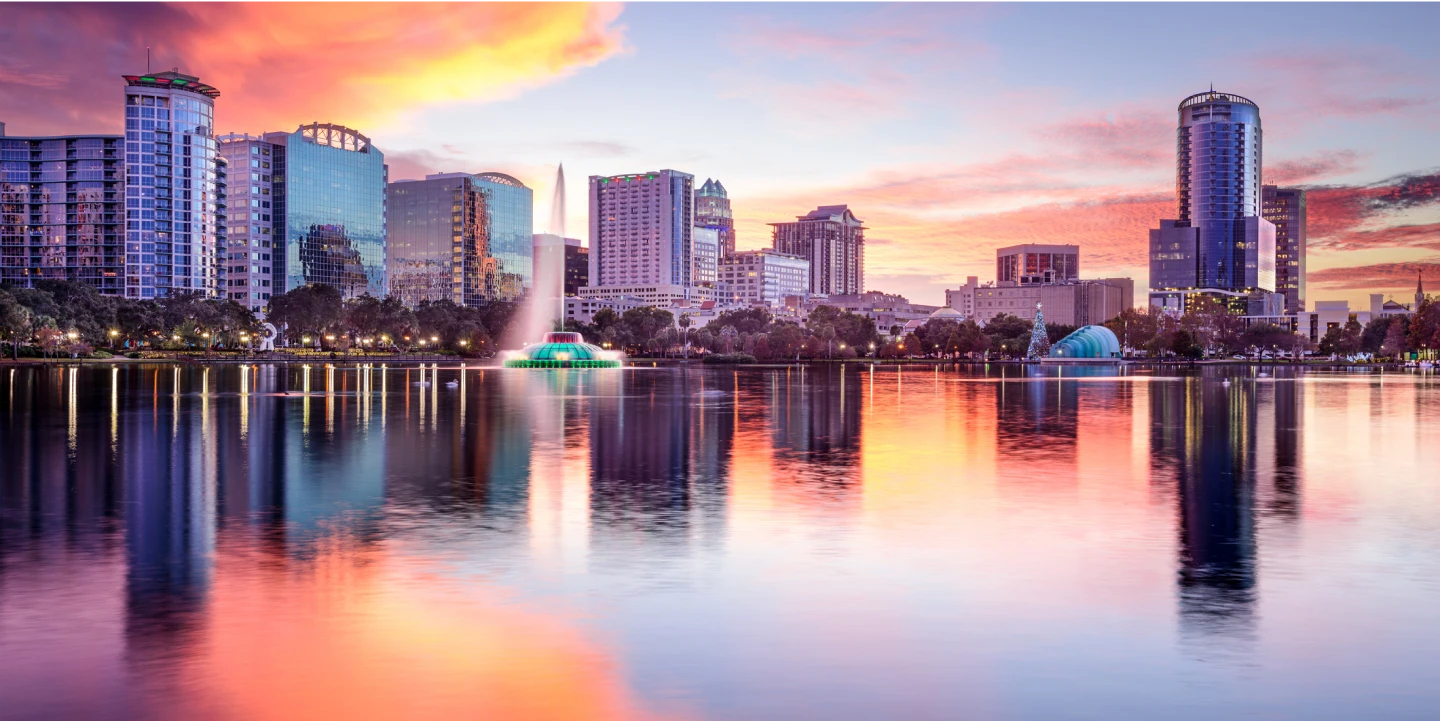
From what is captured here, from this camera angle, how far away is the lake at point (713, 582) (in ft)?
30.8

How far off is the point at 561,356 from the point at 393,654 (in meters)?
117

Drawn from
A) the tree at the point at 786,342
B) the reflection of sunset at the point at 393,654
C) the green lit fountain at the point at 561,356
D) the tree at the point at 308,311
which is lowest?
the reflection of sunset at the point at 393,654

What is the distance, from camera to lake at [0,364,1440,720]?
938 cm

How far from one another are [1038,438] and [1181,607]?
22.5 meters

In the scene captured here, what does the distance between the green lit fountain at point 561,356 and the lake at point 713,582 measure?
3733 inches

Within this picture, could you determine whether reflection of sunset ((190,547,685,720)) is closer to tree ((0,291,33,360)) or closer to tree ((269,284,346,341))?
tree ((0,291,33,360))

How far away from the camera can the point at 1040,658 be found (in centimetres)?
1033

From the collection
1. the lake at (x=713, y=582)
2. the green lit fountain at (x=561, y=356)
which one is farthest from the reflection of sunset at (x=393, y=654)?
the green lit fountain at (x=561, y=356)

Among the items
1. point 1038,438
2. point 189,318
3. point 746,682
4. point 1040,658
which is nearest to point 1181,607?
point 1040,658

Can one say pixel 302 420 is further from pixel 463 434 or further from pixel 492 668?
→ pixel 492 668

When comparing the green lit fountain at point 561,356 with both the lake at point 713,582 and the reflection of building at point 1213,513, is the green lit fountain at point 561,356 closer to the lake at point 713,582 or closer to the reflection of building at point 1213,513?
the reflection of building at point 1213,513

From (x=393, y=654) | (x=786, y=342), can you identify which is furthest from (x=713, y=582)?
(x=786, y=342)

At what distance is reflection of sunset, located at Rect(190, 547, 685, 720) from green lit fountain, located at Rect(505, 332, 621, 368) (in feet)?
369

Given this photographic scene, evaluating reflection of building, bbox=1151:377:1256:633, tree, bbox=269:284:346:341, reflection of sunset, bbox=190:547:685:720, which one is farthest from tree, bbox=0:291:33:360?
reflection of sunset, bbox=190:547:685:720
